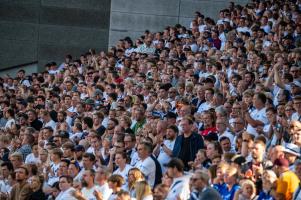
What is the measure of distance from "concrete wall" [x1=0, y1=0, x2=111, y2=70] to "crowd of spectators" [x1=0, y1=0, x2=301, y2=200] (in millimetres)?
5972

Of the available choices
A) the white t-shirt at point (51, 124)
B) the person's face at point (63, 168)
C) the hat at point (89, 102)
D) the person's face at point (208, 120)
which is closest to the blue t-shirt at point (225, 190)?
the person's face at point (208, 120)

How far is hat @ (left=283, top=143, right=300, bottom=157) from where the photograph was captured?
1047 cm

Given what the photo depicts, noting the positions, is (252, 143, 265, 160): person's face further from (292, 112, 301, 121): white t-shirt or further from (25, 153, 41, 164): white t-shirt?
(25, 153, 41, 164): white t-shirt

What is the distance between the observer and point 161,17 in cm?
2967

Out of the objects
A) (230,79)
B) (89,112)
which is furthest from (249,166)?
(89,112)

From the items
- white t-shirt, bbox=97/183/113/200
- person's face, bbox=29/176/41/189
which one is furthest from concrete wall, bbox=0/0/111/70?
white t-shirt, bbox=97/183/113/200

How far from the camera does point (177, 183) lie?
10.7 metres

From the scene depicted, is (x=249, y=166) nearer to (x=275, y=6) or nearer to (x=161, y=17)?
(x=275, y=6)

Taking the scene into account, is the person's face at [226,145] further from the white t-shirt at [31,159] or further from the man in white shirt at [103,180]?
the white t-shirt at [31,159]

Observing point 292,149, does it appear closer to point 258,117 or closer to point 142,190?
point 142,190

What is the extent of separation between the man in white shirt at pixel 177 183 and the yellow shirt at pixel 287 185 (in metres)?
1.28

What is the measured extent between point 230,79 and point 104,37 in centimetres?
1451

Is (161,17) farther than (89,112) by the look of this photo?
Yes

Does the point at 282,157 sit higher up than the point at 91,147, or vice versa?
the point at 282,157
